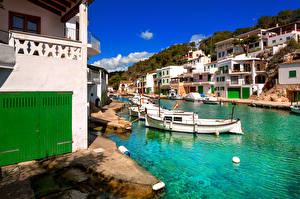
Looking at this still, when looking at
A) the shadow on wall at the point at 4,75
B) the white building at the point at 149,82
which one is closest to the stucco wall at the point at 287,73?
the shadow on wall at the point at 4,75

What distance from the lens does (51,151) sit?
25.8ft

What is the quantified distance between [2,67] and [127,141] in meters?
11.8

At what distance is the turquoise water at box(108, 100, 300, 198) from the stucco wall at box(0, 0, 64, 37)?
9929mm

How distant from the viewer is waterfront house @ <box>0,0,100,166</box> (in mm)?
6906

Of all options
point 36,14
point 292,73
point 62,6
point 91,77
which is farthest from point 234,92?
point 36,14

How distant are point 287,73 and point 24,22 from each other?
4834 cm

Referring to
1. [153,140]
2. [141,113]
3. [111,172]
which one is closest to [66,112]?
[111,172]

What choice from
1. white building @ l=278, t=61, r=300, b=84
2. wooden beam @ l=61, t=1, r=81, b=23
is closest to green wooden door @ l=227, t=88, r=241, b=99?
white building @ l=278, t=61, r=300, b=84

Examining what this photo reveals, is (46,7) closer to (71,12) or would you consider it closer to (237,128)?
(71,12)

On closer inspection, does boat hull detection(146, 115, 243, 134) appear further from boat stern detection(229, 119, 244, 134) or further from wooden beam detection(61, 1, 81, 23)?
wooden beam detection(61, 1, 81, 23)

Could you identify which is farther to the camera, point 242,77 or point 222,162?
point 242,77

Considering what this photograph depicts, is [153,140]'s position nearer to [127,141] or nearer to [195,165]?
[127,141]

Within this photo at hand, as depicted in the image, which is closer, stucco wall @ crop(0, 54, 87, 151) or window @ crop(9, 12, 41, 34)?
stucco wall @ crop(0, 54, 87, 151)

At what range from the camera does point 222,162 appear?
39.3ft
